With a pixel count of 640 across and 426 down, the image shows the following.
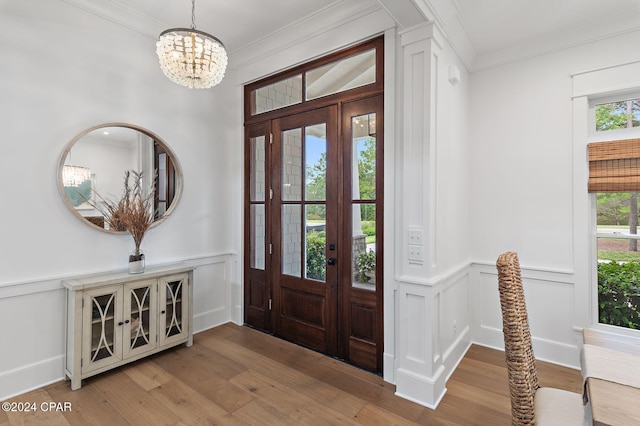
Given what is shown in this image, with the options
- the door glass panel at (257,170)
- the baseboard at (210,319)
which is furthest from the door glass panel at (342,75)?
the baseboard at (210,319)

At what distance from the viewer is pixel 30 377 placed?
90.4 inches

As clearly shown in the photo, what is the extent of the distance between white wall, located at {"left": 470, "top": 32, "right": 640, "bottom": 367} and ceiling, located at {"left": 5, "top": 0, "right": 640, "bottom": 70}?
13cm

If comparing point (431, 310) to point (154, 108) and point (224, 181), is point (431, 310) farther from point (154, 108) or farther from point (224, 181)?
A: point (154, 108)

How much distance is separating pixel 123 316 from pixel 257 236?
1.42m

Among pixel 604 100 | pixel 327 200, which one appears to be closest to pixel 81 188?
pixel 327 200

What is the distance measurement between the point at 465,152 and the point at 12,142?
3.71 metres

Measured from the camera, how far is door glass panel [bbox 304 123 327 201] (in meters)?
2.84

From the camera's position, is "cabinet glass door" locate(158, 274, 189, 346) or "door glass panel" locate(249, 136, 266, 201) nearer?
"cabinet glass door" locate(158, 274, 189, 346)

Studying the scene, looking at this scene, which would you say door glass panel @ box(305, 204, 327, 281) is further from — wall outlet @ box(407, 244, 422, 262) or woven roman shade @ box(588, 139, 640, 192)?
woven roman shade @ box(588, 139, 640, 192)

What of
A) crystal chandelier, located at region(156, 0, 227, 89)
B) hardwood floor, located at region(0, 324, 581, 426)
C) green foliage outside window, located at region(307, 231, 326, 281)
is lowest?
hardwood floor, located at region(0, 324, 581, 426)

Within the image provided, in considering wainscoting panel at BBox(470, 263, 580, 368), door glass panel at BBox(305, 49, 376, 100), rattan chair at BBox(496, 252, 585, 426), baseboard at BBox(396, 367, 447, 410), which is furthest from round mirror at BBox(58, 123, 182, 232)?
wainscoting panel at BBox(470, 263, 580, 368)

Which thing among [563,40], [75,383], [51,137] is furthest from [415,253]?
[51,137]

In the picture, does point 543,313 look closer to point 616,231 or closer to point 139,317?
point 616,231

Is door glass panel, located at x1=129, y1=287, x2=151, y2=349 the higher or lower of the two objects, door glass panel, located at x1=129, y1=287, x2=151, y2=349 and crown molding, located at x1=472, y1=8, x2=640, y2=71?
the lower
